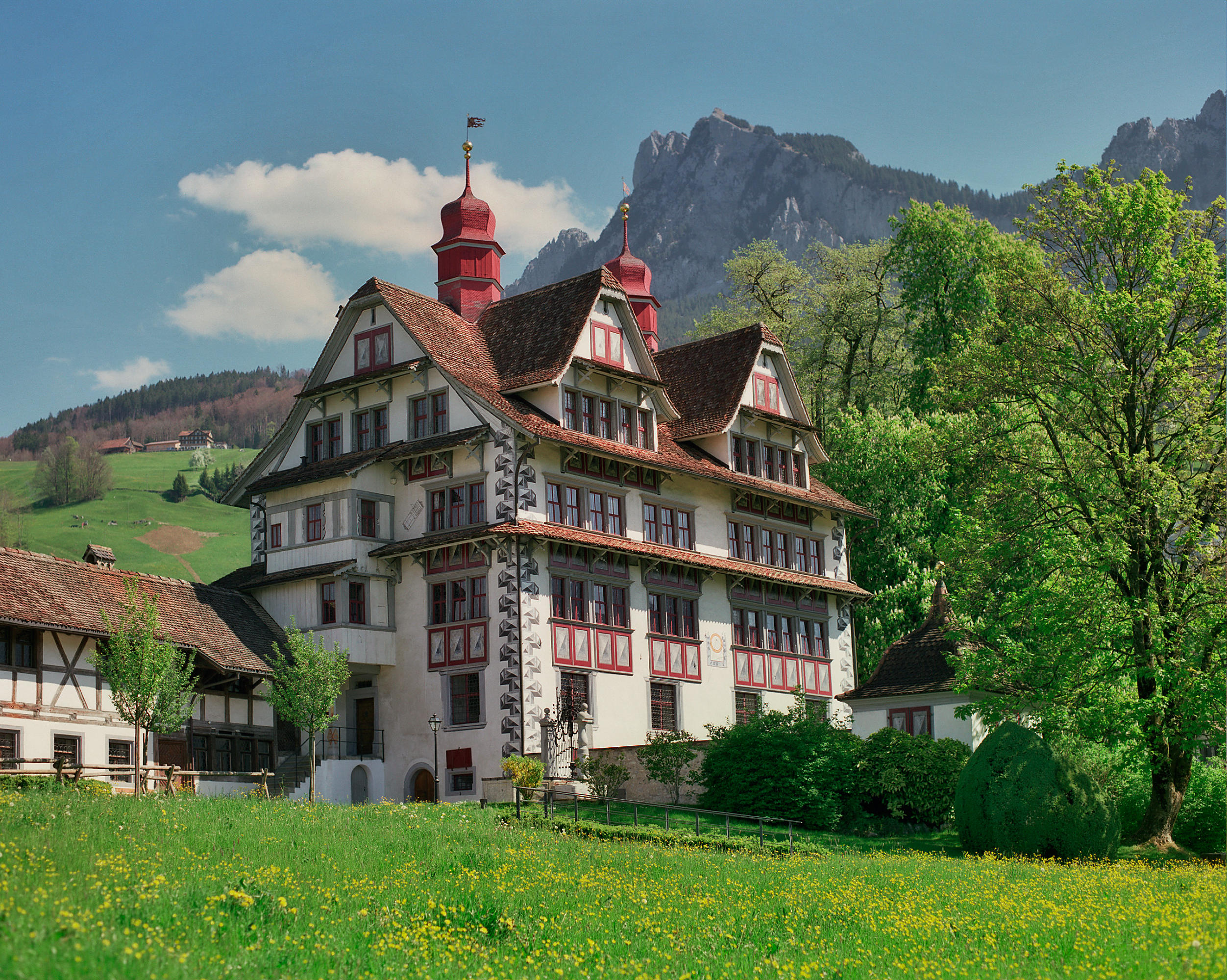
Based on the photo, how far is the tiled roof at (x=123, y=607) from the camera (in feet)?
122

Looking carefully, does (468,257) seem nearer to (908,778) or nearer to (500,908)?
(908,778)

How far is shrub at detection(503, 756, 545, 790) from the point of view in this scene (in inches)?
1531

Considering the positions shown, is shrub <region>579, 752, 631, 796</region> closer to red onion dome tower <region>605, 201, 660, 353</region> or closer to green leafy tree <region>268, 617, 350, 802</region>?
green leafy tree <region>268, 617, 350, 802</region>

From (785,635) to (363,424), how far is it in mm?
17063

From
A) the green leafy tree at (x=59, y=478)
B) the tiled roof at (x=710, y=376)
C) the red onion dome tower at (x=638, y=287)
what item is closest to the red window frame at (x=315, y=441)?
the tiled roof at (x=710, y=376)

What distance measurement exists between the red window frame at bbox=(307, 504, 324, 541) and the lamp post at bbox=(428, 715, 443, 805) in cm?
734

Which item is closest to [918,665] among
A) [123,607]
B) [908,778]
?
[908,778]

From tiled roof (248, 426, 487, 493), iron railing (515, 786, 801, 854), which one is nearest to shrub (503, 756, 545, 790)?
iron railing (515, 786, 801, 854)

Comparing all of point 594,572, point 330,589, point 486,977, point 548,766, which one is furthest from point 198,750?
point 486,977

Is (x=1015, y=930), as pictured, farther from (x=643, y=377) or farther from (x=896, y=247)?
(x=896, y=247)

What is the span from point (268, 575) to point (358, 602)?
381cm

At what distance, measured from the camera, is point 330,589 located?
148 ft

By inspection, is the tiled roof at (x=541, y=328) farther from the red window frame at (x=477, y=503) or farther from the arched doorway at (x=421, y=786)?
the arched doorway at (x=421, y=786)

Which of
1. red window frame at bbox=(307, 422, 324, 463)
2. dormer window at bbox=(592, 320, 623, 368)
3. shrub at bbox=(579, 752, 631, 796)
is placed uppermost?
dormer window at bbox=(592, 320, 623, 368)
